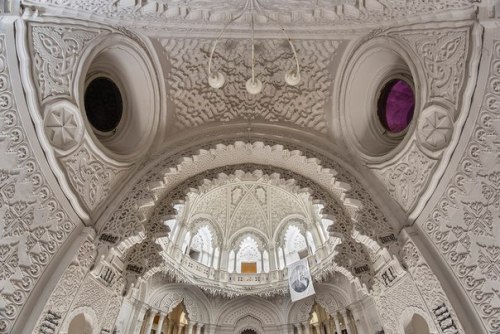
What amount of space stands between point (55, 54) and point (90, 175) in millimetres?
1655

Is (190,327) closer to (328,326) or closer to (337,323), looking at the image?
(328,326)

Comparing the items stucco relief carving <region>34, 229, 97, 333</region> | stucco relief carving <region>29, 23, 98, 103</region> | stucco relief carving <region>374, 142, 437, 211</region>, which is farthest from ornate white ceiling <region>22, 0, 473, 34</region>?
stucco relief carving <region>34, 229, 97, 333</region>

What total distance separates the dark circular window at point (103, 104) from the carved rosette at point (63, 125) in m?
0.79

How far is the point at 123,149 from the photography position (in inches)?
212

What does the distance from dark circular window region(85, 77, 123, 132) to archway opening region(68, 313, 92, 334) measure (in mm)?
2847

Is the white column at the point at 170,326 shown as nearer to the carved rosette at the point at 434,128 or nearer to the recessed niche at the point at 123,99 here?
the recessed niche at the point at 123,99

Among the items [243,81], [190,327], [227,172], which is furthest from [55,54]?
[190,327]

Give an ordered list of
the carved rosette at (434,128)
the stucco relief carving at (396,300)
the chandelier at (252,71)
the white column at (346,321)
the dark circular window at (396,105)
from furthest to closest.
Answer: the white column at (346,321)
the dark circular window at (396,105)
the stucco relief carving at (396,300)
the carved rosette at (434,128)
the chandelier at (252,71)

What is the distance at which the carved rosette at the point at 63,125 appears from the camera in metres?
4.16

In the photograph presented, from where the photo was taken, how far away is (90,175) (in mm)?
4707

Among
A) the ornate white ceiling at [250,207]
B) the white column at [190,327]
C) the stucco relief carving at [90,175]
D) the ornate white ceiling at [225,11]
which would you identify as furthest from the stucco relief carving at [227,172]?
the white column at [190,327]

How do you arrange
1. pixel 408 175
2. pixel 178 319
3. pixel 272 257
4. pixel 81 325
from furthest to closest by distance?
pixel 272 257
pixel 178 319
pixel 81 325
pixel 408 175

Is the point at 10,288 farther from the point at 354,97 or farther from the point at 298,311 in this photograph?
the point at 298,311

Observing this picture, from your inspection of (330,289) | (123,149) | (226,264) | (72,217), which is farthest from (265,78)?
(226,264)
